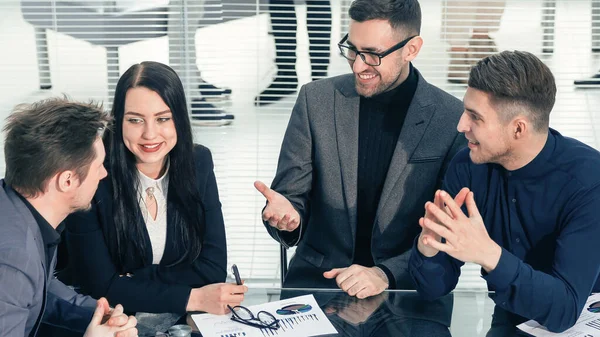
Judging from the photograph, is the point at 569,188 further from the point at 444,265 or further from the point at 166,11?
the point at 166,11

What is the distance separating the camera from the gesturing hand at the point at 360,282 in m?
2.18

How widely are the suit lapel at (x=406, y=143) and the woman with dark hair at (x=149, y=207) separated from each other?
54cm

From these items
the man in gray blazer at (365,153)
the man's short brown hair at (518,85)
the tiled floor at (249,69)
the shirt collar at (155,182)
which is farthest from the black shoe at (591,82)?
the shirt collar at (155,182)

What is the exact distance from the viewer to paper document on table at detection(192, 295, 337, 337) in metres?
1.92

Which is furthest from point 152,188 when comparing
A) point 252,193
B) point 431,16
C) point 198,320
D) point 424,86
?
point 431,16

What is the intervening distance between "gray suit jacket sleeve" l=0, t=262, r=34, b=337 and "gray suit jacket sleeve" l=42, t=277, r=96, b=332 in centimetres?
26

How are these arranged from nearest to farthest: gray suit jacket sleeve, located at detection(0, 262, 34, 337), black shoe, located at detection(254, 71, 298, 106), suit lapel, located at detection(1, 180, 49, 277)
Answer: gray suit jacket sleeve, located at detection(0, 262, 34, 337)
suit lapel, located at detection(1, 180, 49, 277)
black shoe, located at detection(254, 71, 298, 106)

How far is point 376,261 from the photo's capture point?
8.77 feet

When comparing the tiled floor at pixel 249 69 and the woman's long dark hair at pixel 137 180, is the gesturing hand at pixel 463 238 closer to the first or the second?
the woman's long dark hair at pixel 137 180

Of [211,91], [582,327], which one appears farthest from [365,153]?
[211,91]

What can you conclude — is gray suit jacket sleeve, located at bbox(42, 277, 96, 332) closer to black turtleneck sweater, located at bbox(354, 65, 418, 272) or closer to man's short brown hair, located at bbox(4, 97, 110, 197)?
man's short brown hair, located at bbox(4, 97, 110, 197)

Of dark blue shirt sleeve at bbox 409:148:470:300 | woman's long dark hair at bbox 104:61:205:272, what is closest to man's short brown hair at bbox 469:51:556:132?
dark blue shirt sleeve at bbox 409:148:470:300

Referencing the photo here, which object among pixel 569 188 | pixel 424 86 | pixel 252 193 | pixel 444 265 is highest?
pixel 424 86

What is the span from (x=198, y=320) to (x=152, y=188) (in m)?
0.60
